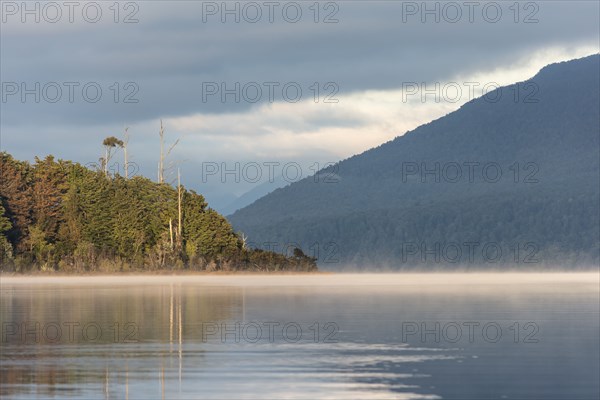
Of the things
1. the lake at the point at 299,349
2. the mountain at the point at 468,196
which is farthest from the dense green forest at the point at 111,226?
the mountain at the point at 468,196

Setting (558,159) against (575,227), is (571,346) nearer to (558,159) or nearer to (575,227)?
(575,227)

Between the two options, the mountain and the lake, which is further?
the mountain

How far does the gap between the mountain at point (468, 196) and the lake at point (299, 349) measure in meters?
101

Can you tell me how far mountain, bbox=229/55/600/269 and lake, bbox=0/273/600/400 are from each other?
330 ft

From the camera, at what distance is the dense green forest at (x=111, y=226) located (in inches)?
2470

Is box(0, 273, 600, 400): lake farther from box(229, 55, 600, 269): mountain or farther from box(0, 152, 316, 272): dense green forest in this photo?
box(229, 55, 600, 269): mountain

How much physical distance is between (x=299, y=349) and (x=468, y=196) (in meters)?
142

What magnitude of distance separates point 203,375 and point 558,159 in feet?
508

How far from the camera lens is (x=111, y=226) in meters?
65.3

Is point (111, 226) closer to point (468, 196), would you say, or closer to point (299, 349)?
point (299, 349)

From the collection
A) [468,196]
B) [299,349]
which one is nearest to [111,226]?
[299,349]

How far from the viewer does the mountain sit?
493 ft

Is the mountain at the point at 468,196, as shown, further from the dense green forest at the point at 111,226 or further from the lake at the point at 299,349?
the lake at the point at 299,349

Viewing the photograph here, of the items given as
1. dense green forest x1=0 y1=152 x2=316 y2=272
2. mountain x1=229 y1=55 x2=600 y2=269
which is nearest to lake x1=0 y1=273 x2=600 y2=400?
dense green forest x1=0 y1=152 x2=316 y2=272
